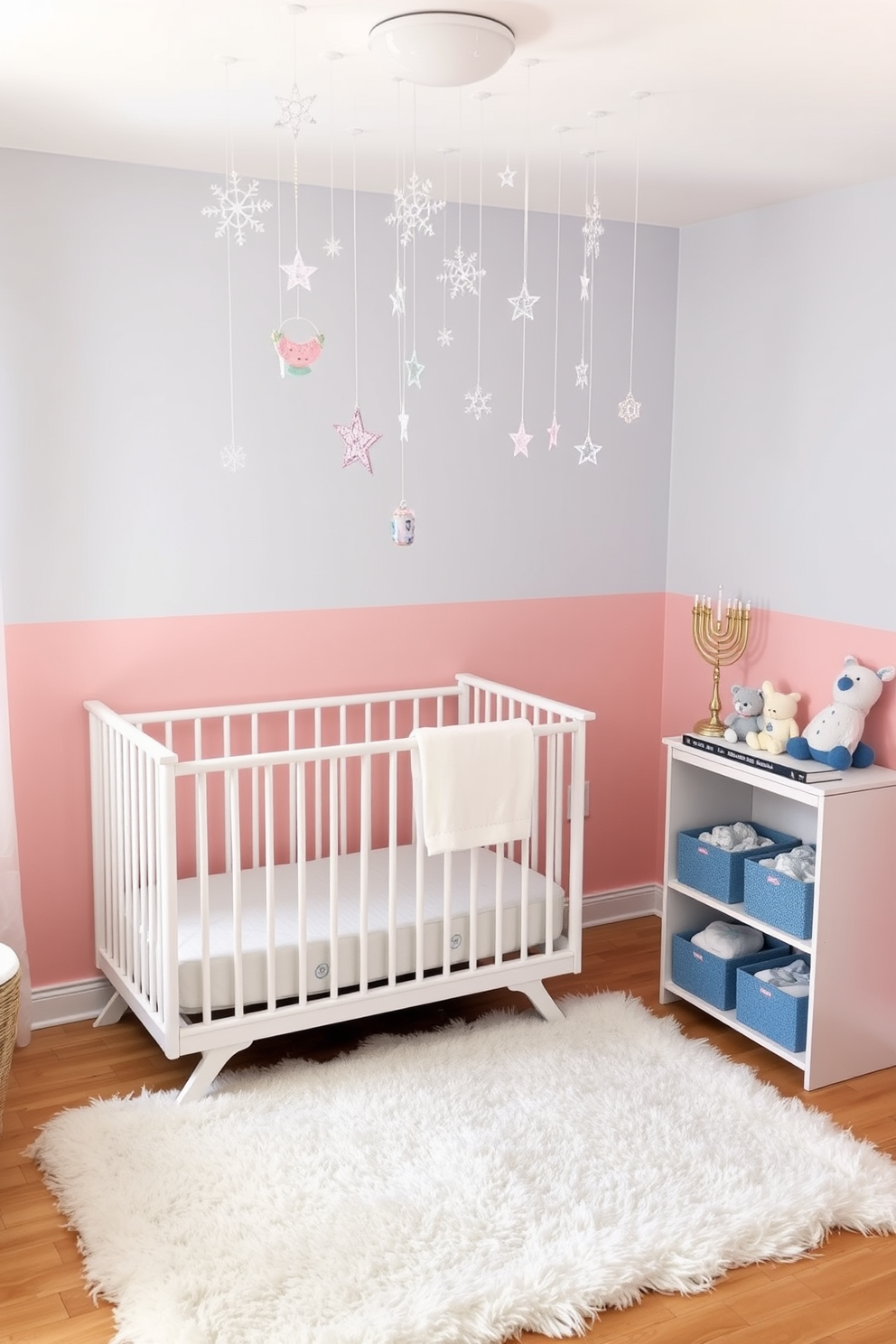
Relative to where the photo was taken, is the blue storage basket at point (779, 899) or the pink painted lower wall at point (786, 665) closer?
the blue storage basket at point (779, 899)

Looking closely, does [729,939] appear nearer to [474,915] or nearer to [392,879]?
[474,915]

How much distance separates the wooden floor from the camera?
2.04m

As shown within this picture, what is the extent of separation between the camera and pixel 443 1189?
7.72 ft

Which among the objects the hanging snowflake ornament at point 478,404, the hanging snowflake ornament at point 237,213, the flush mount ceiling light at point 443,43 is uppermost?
the flush mount ceiling light at point 443,43

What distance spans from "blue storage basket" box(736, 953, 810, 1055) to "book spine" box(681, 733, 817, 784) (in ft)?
1.63

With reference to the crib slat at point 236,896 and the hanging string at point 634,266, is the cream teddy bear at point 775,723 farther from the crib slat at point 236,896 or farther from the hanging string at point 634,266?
the crib slat at point 236,896

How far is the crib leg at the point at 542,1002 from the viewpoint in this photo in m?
3.06

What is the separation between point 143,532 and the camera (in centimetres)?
303

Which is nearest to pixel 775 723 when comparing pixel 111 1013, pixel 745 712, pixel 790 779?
pixel 745 712

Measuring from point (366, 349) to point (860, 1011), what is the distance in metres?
2.03

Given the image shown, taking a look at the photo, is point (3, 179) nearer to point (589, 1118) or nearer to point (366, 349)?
point (366, 349)

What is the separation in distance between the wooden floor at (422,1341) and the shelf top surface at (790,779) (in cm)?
Result: 67

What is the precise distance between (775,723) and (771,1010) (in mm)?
685

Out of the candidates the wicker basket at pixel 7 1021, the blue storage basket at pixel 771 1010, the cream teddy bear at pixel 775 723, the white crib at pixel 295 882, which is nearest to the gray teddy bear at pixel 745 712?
the cream teddy bear at pixel 775 723
